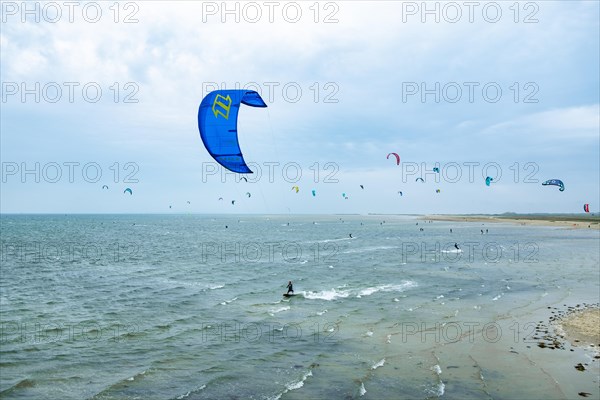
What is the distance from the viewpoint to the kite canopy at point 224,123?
58.3 feet

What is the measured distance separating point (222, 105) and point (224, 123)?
754 millimetres

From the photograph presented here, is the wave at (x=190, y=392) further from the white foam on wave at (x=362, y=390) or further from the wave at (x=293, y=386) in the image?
the white foam on wave at (x=362, y=390)

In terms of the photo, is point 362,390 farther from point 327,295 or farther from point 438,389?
point 327,295

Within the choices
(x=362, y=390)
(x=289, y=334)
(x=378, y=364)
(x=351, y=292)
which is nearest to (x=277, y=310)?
(x=289, y=334)

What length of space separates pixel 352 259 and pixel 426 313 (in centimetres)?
2796

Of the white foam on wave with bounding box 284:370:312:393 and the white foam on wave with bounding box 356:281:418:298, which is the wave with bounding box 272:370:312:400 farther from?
the white foam on wave with bounding box 356:281:418:298

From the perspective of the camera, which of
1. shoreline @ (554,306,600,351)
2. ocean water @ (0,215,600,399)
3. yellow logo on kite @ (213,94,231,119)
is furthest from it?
shoreline @ (554,306,600,351)

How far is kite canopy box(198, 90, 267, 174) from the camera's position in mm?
17781

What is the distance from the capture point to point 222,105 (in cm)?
1816

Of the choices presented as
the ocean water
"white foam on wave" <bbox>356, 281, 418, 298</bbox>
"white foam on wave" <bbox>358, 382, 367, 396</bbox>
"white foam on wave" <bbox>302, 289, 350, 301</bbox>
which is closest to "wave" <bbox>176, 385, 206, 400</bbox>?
the ocean water

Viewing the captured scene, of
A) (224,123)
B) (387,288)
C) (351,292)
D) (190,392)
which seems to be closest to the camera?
(190,392)

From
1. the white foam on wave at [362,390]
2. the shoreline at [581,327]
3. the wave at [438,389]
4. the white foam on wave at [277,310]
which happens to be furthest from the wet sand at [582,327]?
the white foam on wave at [277,310]

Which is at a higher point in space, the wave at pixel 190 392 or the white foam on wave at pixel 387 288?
the wave at pixel 190 392

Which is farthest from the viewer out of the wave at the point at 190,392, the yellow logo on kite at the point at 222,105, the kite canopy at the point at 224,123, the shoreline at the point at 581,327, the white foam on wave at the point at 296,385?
the shoreline at the point at 581,327
